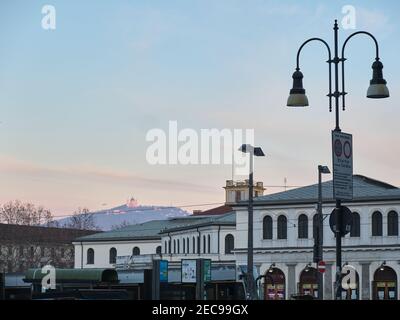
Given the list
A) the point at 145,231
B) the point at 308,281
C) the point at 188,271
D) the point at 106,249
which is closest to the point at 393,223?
the point at 308,281

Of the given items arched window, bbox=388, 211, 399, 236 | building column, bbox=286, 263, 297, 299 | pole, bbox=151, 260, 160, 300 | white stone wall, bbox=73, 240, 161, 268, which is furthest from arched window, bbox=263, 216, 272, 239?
pole, bbox=151, 260, 160, 300

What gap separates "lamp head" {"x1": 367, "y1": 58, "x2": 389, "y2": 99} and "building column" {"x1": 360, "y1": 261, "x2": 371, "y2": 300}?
56.9 meters

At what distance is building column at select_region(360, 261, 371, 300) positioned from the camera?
76688mm

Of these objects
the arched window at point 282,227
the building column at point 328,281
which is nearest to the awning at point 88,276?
the building column at point 328,281

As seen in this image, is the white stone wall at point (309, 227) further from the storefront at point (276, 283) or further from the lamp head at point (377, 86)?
the lamp head at point (377, 86)

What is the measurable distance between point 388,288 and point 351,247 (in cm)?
456

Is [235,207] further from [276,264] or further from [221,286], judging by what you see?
[221,286]

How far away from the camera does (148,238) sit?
120 meters

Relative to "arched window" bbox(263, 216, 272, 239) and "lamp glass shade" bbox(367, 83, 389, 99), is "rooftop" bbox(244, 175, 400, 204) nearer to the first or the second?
"arched window" bbox(263, 216, 272, 239)

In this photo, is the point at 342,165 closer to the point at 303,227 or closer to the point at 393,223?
the point at 393,223

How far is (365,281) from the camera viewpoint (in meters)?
77.7

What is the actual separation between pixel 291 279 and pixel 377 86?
63.0 metres

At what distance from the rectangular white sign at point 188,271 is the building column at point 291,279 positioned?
158 ft
